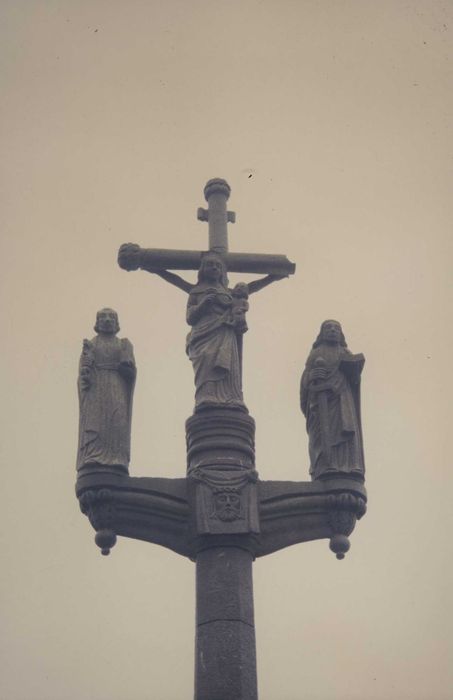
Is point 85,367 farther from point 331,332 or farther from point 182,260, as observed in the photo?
point 331,332

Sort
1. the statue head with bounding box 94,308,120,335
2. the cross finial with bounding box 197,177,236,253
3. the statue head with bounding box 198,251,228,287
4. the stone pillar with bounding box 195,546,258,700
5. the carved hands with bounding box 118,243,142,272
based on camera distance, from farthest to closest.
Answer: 1. the cross finial with bounding box 197,177,236,253
2. the carved hands with bounding box 118,243,142,272
3. the statue head with bounding box 198,251,228,287
4. the statue head with bounding box 94,308,120,335
5. the stone pillar with bounding box 195,546,258,700

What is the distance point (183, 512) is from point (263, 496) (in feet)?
2.69

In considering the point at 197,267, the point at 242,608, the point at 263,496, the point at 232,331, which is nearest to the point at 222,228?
the point at 197,267

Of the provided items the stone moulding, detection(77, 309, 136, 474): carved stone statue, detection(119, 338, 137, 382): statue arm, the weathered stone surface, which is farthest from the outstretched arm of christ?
the stone moulding

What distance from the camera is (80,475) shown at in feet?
37.6

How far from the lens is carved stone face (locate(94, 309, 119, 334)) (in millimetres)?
12453

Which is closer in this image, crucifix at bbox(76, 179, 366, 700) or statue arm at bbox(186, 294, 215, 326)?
crucifix at bbox(76, 179, 366, 700)

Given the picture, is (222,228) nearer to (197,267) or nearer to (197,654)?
(197,267)

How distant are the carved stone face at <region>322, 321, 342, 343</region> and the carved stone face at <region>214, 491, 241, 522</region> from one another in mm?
2233

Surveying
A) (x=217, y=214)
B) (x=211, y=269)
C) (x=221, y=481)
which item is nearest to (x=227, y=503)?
(x=221, y=481)

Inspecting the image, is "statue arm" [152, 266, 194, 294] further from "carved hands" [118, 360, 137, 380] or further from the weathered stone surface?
the weathered stone surface

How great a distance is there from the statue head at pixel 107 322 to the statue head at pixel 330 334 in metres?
2.18

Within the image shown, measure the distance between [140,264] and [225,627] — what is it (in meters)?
4.54

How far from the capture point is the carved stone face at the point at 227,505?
1122 cm
